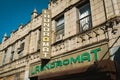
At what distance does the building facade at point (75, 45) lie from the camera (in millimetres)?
8477

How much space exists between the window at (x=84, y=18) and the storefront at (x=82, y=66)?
1.81m

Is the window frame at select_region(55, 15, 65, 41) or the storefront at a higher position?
the window frame at select_region(55, 15, 65, 41)

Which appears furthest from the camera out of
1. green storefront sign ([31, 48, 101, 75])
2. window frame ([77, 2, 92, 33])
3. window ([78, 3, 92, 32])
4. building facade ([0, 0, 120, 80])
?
window ([78, 3, 92, 32])

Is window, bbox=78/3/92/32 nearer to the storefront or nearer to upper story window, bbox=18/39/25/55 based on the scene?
the storefront

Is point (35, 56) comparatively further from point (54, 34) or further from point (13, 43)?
point (13, 43)

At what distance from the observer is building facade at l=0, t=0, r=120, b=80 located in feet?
27.8

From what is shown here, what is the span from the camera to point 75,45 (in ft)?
35.2

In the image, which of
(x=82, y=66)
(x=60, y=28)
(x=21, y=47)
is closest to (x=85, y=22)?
(x=60, y=28)

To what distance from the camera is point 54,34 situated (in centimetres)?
1333

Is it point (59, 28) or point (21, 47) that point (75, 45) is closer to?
point (59, 28)

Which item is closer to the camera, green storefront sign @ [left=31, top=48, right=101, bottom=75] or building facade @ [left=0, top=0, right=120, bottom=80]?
building facade @ [left=0, top=0, right=120, bottom=80]

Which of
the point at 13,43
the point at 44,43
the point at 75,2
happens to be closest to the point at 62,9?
the point at 75,2

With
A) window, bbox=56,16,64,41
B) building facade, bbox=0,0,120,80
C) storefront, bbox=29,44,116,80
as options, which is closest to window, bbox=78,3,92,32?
building facade, bbox=0,0,120,80

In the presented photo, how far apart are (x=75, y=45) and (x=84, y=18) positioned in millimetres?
2107
